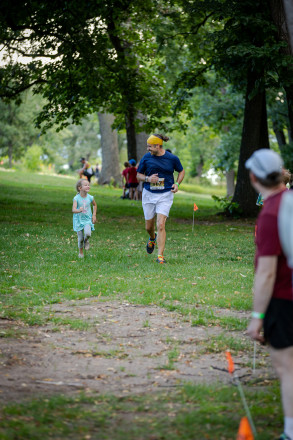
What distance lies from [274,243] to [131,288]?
17.7 ft

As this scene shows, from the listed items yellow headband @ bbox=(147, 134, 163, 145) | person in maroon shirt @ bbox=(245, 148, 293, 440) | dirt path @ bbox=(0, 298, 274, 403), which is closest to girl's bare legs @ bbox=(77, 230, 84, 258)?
yellow headband @ bbox=(147, 134, 163, 145)

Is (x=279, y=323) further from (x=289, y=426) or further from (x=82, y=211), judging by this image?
(x=82, y=211)

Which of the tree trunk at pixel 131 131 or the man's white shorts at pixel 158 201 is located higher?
the tree trunk at pixel 131 131

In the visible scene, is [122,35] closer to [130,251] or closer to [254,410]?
[130,251]

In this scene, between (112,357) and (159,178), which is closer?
(112,357)

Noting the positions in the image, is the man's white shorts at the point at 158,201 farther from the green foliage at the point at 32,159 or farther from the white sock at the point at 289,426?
the green foliage at the point at 32,159

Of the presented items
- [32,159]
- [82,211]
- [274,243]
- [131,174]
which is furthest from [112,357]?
[32,159]

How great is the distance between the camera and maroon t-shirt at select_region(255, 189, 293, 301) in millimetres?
3713

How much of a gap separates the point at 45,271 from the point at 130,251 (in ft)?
9.98

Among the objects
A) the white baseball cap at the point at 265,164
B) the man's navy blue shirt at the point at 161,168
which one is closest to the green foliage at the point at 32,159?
the man's navy blue shirt at the point at 161,168

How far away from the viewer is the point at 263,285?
379cm

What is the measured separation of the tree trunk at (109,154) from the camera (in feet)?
137

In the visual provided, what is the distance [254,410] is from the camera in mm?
4559

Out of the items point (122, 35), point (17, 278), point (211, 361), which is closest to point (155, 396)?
point (211, 361)
